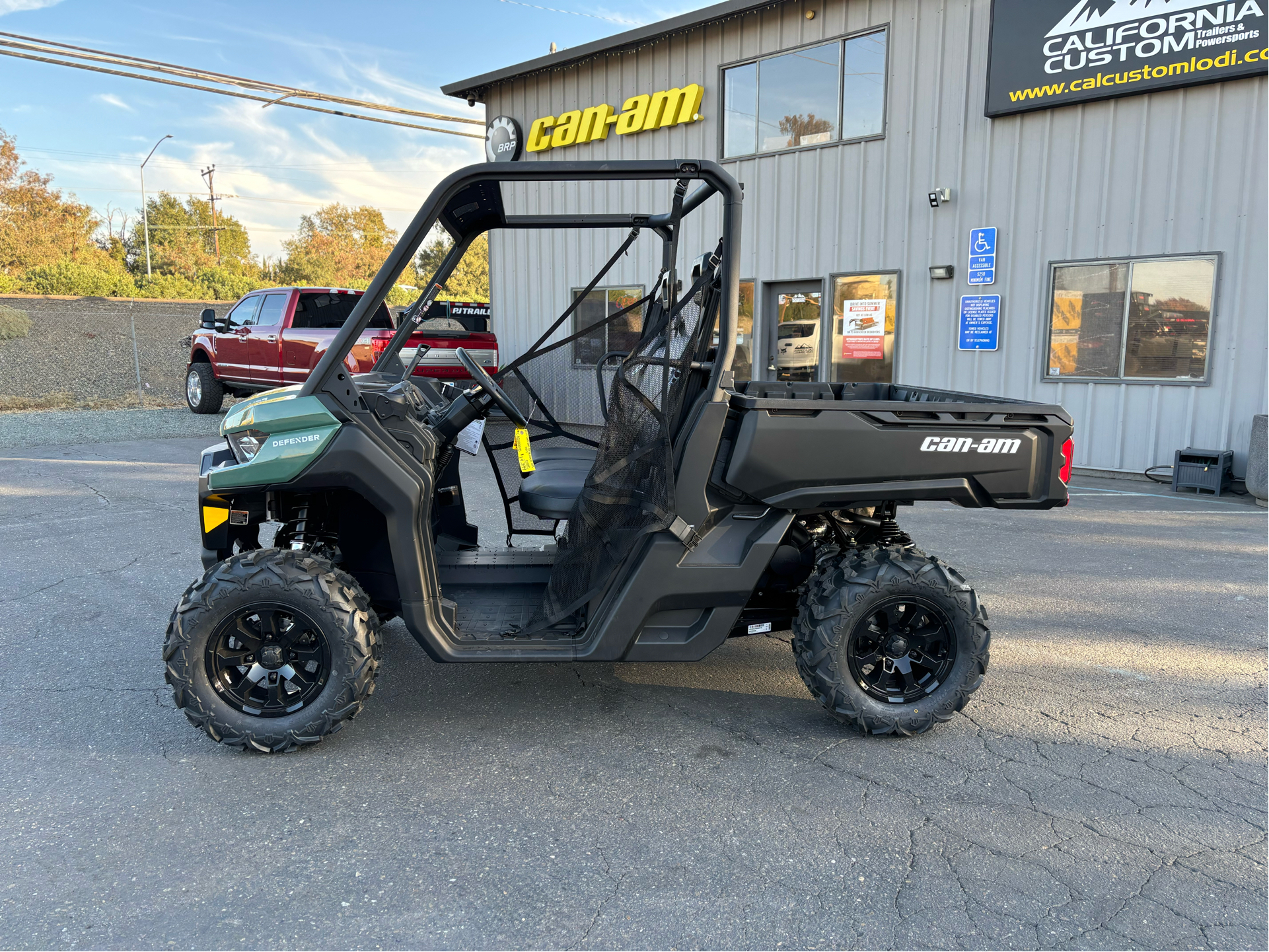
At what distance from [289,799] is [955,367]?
9.73 meters

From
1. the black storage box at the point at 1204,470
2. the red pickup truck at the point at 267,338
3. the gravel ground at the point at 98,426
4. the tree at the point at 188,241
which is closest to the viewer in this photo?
the black storage box at the point at 1204,470

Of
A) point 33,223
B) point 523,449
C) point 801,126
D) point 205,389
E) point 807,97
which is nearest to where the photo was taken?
point 523,449

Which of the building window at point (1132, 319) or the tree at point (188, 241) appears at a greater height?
the tree at point (188, 241)

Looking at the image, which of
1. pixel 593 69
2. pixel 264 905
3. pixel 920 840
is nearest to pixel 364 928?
pixel 264 905

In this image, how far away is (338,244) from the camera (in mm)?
69375

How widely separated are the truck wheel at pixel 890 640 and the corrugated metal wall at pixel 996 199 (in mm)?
4191

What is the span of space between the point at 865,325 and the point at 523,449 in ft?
28.9

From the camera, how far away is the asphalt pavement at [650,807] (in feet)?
7.50

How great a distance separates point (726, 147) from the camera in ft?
41.2

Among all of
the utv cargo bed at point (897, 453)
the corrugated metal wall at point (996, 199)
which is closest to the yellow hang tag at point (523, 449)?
the utv cargo bed at point (897, 453)

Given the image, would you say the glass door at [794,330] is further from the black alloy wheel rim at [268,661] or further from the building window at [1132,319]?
the black alloy wheel rim at [268,661]

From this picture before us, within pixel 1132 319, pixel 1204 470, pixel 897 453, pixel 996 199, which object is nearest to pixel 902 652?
pixel 897 453

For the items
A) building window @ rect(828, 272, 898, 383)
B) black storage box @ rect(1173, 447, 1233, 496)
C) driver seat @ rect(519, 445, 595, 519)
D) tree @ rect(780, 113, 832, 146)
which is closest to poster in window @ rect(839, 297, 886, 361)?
building window @ rect(828, 272, 898, 383)

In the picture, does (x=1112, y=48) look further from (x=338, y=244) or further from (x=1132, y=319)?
(x=338, y=244)
